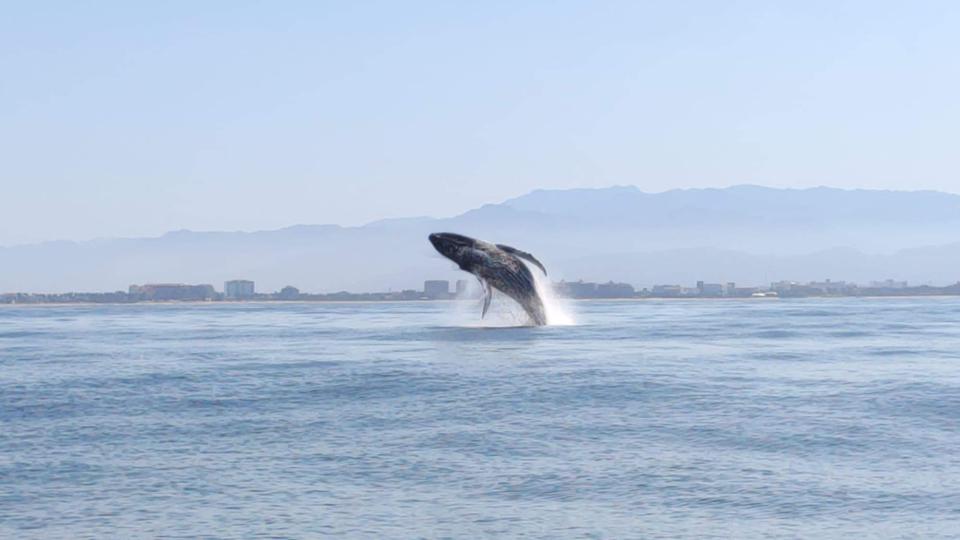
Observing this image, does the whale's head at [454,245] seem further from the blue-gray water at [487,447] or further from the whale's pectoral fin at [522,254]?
the blue-gray water at [487,447]

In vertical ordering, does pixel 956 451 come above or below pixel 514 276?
below

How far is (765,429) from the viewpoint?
2962 centimetres

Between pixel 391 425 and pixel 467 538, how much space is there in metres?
11.6

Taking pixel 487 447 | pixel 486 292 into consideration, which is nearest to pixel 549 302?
pixel 486 292

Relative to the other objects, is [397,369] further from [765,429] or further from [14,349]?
[14,349]

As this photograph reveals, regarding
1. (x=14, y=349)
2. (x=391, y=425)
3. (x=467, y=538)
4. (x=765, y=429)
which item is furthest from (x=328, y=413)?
(x=14, y=349)

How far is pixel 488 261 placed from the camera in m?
61.7

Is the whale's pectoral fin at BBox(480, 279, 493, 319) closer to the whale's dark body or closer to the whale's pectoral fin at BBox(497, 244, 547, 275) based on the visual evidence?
the whale's dark body

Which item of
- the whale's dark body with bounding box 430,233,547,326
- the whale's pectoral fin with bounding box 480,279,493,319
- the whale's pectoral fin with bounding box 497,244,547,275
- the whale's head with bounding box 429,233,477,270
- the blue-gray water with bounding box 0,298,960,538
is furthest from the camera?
the whale's pectoral fin with bounding box 480,279,493,319

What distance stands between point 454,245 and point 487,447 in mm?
33495

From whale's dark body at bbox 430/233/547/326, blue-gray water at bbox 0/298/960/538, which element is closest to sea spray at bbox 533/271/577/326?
whale's dark body at bbox 430/233/547/326

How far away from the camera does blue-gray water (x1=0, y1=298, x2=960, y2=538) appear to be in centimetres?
2078

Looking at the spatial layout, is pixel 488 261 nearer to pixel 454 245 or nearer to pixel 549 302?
pixel 454 245

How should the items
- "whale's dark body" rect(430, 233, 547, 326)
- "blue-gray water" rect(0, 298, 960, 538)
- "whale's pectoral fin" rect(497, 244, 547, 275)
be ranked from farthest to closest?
"whale's pectoral fin" rect(497, 244, 547, 275)
"whale's dark body" rect(430, 233, 547, 326)
"blue-gray water" rect(0, 298, 960, 538)
